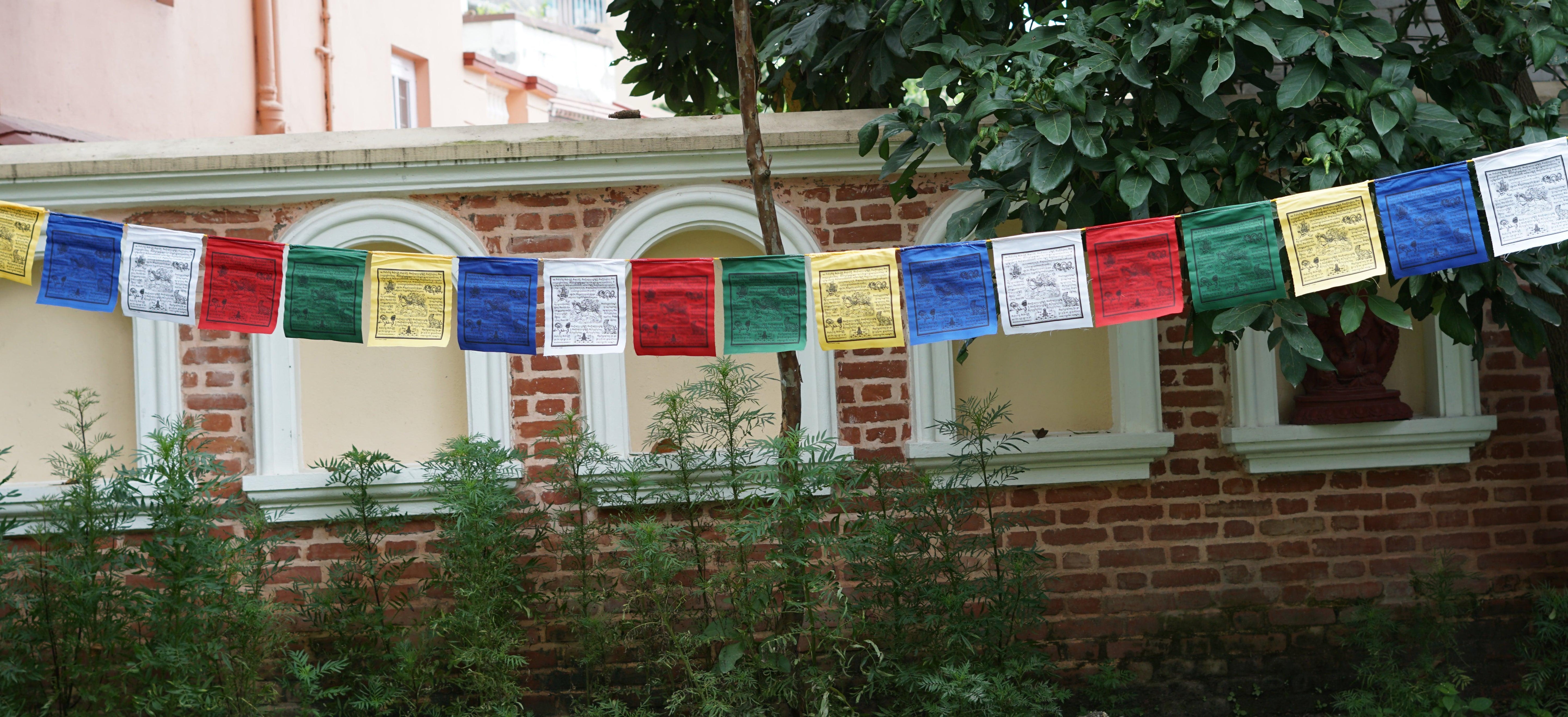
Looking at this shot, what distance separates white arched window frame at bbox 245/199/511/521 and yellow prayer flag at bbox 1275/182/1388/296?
3070mm

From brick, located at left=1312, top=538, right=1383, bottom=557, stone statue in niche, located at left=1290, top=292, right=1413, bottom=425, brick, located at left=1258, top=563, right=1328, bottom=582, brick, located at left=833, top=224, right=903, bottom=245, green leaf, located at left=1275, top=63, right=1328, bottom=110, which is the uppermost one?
green leaf, located at left=1275, top=63, right=1328, bottom=110

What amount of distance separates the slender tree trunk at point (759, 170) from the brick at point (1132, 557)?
5.32ft

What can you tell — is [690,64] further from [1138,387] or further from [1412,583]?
[1412,583]

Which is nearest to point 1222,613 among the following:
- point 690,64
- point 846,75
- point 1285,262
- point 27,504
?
point 1285,262

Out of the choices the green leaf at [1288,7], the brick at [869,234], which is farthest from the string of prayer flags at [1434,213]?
the brick at [869,234]

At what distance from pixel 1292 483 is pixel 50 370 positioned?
17.6ft

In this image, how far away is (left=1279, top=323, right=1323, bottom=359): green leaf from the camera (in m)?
3.43

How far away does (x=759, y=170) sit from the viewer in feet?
13.1

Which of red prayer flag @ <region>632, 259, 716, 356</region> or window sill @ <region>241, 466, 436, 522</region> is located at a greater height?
red prayer flag @ <region>632, 259, 716, 356</region>

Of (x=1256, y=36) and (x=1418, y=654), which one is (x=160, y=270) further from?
(x=1418, y=654)

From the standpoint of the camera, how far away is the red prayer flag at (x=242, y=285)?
3.90 metres

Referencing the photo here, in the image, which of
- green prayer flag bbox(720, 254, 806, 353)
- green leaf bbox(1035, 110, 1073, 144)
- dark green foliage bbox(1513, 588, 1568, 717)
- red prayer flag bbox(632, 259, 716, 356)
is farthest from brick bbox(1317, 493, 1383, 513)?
red prayer flag bbox(632, 259, 716, 356)

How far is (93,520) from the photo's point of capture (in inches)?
166

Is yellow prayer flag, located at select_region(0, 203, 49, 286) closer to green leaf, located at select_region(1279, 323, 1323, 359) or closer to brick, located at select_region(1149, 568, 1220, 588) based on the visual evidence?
green leaf, located at select_region(1279, 323, 1323, 359)
